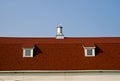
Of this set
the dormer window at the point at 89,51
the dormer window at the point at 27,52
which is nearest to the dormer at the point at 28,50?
the dormer window at the point at 27,52

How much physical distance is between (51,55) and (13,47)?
169 inches

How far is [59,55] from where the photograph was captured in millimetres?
30000

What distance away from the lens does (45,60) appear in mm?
29172

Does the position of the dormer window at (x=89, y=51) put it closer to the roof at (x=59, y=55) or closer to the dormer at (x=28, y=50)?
the roof at (x=59, y=55)

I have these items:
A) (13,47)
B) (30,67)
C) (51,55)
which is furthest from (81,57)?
(13,47)
